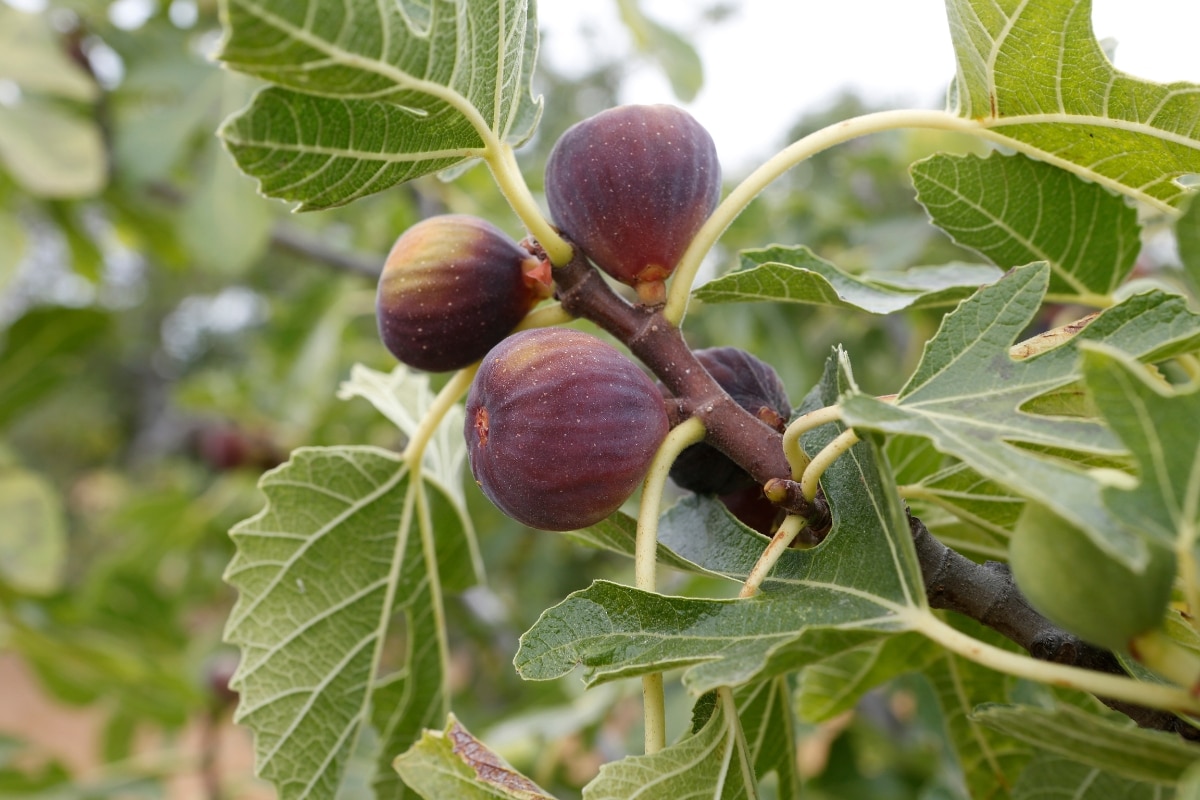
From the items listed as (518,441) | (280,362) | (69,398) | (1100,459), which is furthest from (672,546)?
(69,398)

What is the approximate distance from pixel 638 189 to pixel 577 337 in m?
0.18

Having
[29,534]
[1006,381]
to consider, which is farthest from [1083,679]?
[29,534]

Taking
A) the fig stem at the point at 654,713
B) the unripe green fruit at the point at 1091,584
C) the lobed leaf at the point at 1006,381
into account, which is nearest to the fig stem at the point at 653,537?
the fig stem at the point at 654,713

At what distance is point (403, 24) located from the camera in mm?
851

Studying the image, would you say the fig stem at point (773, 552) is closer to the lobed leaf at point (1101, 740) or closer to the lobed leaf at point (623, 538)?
the lobed leaf at point (623, 538)

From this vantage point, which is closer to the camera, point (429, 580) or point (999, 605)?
point (999, 605)

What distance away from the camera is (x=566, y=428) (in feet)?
3.10

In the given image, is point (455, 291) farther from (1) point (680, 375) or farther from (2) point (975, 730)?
(2) point (975, 730)

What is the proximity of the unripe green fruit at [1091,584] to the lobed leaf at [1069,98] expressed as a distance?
597 mm

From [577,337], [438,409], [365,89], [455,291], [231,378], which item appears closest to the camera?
[365,89]

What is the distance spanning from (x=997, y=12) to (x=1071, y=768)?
2.72ft

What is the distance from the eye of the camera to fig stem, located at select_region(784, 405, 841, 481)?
93 centimetres

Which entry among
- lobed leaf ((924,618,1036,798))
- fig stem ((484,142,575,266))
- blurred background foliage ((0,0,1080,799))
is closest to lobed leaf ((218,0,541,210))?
fig stem ((484,142,575,266))

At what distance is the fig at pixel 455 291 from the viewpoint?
1.12 m
